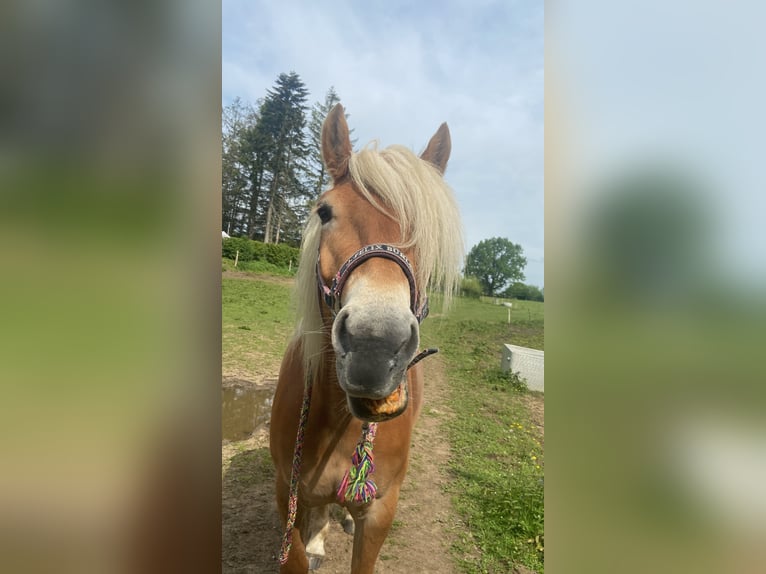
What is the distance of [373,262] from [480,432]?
4.55 m

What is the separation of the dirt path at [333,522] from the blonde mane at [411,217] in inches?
81.0

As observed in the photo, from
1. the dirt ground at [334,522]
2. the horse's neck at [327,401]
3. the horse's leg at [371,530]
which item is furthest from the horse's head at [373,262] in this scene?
the dirt ground at [334,522]

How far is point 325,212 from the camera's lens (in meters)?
1.65

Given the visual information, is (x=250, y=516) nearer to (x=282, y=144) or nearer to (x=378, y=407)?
(x=378, y=407)

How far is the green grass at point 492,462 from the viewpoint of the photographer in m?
2.82

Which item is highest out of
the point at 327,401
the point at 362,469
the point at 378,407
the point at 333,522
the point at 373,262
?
the point at 373,262

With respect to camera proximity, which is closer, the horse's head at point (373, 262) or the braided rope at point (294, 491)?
the horse's head at point (373, 262)

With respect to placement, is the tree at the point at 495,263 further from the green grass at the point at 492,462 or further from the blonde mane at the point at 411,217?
the blonde mane at the point at 411,217

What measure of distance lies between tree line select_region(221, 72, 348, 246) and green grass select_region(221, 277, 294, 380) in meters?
1.83

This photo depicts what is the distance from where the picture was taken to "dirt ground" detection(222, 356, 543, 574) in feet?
9.32

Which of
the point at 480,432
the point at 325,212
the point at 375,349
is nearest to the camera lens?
the point at 375,349
